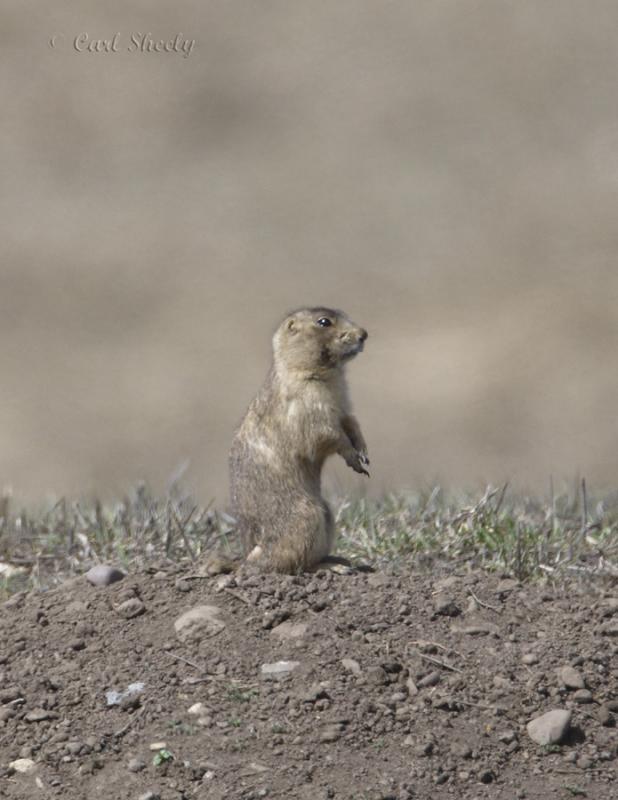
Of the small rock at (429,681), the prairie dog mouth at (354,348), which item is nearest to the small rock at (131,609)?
the small rock at (429,681)

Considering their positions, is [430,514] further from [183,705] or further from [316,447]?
[183,705]

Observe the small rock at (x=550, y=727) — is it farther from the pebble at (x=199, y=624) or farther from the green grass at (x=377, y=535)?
the green grass at (x=377, y=535)

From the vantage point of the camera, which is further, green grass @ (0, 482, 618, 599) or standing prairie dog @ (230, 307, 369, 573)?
green grass @ (0, 482, 618, 599)

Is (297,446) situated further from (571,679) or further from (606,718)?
(606,718)

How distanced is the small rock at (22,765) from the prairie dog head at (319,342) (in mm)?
1871

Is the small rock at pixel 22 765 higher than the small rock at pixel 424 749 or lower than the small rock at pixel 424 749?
higher

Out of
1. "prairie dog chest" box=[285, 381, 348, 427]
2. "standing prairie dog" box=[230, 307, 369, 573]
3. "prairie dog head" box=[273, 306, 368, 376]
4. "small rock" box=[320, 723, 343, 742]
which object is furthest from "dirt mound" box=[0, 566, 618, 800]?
"prairie dog head" box=[273, 306, 368, 376]

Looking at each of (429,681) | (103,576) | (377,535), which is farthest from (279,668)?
(377,535)

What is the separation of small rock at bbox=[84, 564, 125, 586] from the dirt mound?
10 centimetres

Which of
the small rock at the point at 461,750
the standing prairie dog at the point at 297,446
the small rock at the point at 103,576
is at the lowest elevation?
the small rock at the point at 461,750

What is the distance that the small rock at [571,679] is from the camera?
5.48 meters

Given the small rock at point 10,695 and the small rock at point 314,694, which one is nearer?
the small rock at point 314,694

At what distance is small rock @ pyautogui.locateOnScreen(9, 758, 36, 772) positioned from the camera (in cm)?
522

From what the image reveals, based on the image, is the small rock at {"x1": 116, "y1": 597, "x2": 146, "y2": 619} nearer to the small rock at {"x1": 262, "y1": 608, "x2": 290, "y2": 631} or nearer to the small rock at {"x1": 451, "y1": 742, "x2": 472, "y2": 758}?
the small rock at {"x1": 262, "y1": 608, "x2": 290, "y2": 631}
